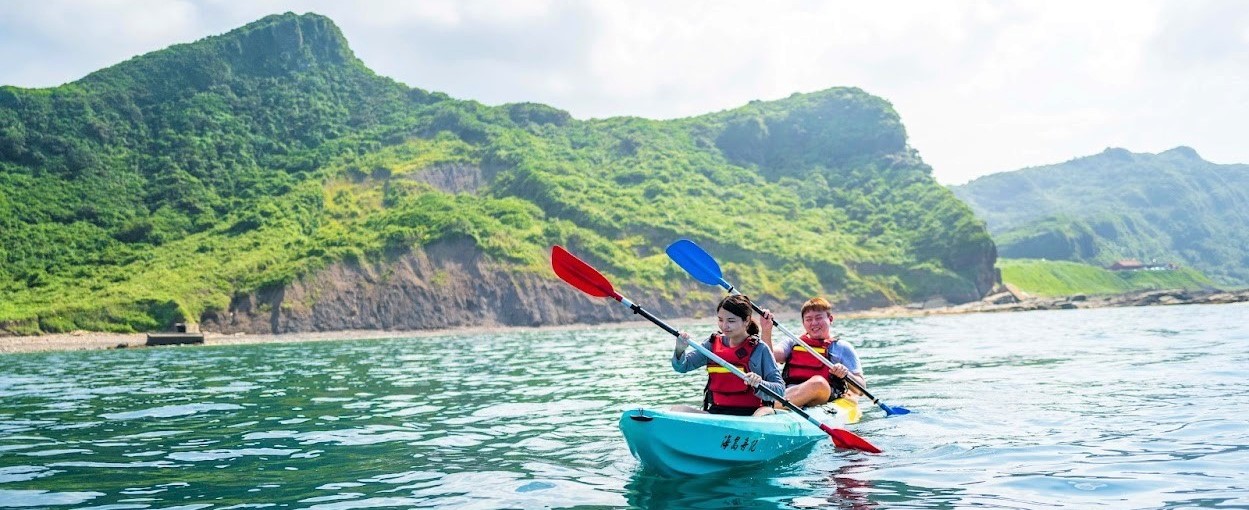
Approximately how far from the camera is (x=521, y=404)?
16.7 metres

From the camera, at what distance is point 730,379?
9797 millimetres

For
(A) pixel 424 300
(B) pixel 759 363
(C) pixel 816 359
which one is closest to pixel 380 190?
(A) pixel 424 300

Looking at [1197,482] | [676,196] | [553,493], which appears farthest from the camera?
[676,196]

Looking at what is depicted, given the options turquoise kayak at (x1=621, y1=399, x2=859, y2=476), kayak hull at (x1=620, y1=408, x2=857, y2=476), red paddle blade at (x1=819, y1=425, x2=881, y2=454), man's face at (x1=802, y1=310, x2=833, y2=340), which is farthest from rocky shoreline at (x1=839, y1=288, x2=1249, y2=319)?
kayak hull at (x1=620, y1=408, x2=857, y2=476)

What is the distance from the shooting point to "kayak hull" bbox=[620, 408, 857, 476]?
8.59 meters

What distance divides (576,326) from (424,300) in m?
14.9

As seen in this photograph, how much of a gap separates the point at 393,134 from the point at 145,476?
440 feet

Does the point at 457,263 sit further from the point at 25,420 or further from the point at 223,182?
the point at 25,420

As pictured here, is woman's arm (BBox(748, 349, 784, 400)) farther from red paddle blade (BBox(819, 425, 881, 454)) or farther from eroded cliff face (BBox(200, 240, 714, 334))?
eroded cliff face (BBox(200, 240, 714, 334))

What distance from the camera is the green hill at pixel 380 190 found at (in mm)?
86750

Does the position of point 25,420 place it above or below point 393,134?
below

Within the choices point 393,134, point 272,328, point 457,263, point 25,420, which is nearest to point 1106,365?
point 25,420

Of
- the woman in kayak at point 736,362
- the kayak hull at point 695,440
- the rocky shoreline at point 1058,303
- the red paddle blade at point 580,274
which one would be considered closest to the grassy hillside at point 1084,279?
the rocky shoreline at point 1058,303

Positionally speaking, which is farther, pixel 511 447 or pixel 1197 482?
pixel 511 447
